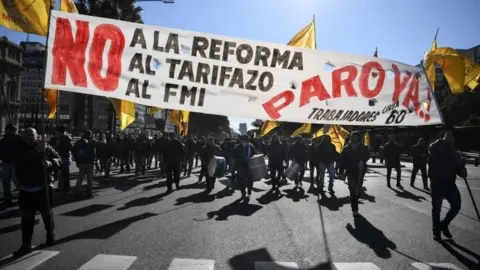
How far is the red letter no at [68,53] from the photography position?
4.95 metres

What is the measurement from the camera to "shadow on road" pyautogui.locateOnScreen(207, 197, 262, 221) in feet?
27.0

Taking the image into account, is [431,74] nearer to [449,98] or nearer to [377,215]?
[377,215]

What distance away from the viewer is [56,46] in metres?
4.97

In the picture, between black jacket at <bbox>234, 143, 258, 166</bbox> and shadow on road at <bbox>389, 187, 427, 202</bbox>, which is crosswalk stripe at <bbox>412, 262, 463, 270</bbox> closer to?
shadow on road at <bbox>389, 187, 427, 202</bbox>

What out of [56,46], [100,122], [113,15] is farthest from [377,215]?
[100,122]

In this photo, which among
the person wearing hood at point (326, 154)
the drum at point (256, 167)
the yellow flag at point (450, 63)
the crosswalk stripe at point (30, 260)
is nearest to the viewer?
the crosswalk stripe at point (30, 260)

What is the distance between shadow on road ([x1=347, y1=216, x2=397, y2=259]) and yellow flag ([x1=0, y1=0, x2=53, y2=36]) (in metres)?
6.45

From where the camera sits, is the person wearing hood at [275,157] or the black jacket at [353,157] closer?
the black jacket at [353,157]

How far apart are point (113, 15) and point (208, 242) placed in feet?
76.5

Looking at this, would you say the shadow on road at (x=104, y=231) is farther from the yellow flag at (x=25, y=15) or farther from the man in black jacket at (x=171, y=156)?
the man in black jacket at (x=171, y=156)

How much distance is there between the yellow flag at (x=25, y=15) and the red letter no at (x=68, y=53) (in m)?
1.55

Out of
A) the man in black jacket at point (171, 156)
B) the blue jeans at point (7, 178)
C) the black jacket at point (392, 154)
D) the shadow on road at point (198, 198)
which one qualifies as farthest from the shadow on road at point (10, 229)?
the black jacket at point (392, 154)

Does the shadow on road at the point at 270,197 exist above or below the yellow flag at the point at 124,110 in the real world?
below

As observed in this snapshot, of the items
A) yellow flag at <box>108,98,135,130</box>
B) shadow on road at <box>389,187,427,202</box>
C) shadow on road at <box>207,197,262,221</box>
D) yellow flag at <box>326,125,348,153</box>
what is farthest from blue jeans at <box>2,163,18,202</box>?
shadow on road at <box>389,187,427,202</box>
